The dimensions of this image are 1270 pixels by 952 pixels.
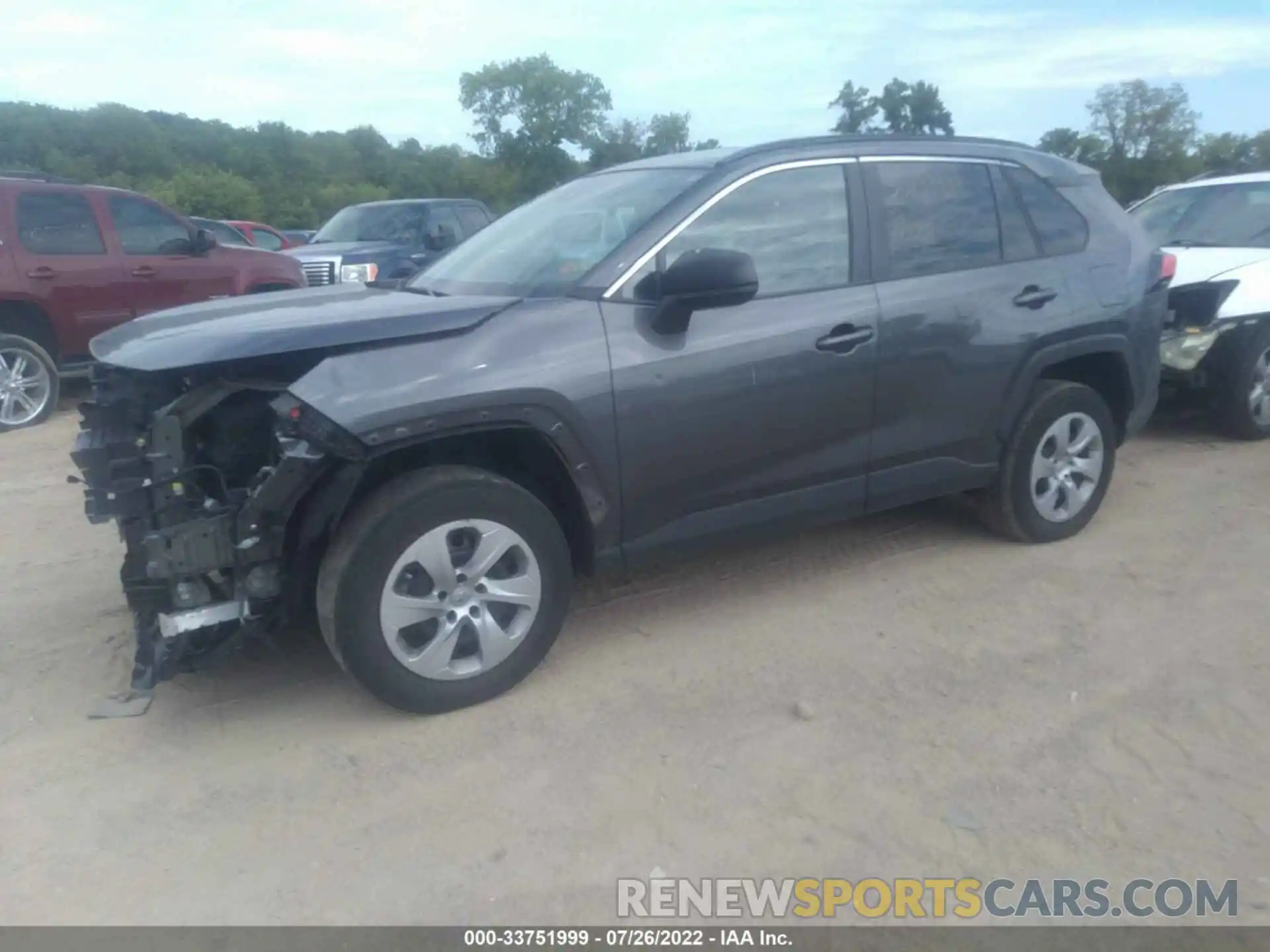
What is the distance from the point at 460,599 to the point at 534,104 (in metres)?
60.9

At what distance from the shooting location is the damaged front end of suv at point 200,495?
347cm

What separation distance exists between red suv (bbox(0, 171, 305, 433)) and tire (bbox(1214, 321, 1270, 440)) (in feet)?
21.9

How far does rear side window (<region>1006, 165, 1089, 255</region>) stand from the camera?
5145mm

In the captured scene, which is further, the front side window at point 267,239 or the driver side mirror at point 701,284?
the front side window at point 267,239

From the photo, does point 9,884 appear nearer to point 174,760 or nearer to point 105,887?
point 105,887

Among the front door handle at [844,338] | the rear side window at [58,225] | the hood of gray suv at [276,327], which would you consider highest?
the rear side window at [58,225]

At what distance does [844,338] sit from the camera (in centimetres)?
443

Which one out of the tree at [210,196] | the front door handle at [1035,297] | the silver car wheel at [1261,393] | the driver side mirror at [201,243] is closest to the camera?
the front door handle at [1035,297]

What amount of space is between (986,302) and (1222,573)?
1.63 m

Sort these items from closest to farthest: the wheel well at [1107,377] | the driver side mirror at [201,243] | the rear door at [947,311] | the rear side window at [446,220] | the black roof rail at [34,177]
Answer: the rear door at [947,311] → the wheel well at [1107,377] → the black roof rail at [34,177] → the driver side mirror at [201,243] → the rear side window at [446,220]

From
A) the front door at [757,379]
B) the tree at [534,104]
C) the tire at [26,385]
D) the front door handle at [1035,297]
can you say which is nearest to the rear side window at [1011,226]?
the front door handle at [1035,297]

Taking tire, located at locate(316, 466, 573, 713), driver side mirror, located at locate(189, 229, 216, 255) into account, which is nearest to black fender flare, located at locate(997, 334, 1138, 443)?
tire, located at locate(316, 466, 573, 713)

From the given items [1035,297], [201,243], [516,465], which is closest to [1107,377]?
[1035,297]

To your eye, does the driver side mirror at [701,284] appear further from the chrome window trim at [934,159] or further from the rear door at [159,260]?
the rear door at [159,260]
